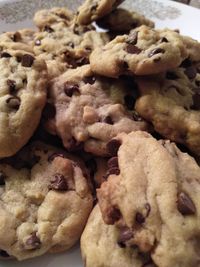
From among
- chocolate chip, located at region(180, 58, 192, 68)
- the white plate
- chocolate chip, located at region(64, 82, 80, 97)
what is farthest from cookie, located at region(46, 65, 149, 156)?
the white plate

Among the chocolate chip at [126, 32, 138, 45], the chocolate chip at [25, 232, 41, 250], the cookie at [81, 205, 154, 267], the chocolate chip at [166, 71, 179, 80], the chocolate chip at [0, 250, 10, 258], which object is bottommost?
the chocolate chip at [0, 250, 10, 258]

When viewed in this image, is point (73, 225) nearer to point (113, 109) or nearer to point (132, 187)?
point (132, 187)

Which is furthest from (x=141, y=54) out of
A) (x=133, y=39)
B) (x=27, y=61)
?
(x=27, y=61)

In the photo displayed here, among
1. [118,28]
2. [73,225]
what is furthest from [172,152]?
[118,28]

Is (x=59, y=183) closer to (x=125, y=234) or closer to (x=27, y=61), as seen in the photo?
(x=125, y=234)

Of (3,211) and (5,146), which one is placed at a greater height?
(5,146)

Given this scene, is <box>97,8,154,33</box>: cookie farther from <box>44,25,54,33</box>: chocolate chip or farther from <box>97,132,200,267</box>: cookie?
<box>97,132,200,267</box>: cookie
